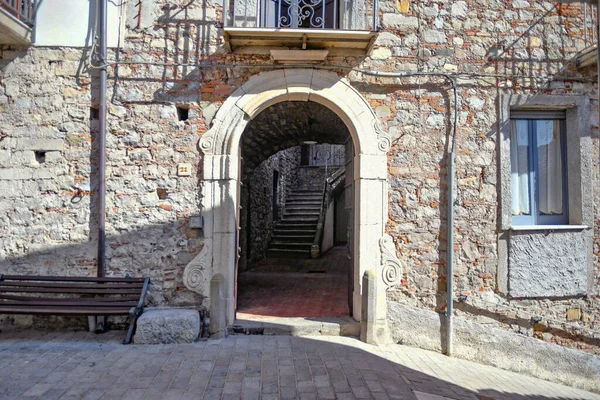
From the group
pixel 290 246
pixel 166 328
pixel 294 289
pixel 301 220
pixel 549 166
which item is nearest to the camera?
pixel 166 328

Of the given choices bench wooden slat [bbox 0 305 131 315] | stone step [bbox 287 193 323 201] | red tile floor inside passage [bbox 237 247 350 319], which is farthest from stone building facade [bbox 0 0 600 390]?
stone step [bbox 287 193 323 201]

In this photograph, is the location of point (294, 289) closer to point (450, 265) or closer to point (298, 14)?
point (450, 265)

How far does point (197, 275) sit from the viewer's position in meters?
4.55

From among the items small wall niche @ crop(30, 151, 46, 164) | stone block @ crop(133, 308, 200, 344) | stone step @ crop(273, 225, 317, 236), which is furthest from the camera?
stone step @ crop(273, 225, 317, 236)

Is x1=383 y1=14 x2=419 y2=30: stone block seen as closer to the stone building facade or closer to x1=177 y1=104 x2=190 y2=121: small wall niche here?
the stone building facade

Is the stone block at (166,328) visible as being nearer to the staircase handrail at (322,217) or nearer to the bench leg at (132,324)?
the bench leg at (132,324)

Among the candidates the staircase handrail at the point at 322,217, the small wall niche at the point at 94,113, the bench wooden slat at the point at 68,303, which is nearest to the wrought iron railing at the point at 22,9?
the small wall niche at the point at 94,113

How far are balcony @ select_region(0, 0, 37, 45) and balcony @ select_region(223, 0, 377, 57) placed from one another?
2.35 meters

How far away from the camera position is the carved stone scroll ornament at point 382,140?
467 cm

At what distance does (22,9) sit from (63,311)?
3.58 meters

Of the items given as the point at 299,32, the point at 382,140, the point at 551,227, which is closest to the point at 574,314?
the point at 551,227

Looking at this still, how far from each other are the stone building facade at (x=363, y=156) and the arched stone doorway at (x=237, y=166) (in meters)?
0.02

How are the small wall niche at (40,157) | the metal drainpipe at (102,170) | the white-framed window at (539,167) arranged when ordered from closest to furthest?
the metal drainpipe at (102,170) → the small wall niche at (40,157) → the white-framed window at (539,167)

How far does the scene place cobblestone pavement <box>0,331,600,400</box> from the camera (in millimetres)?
3143
